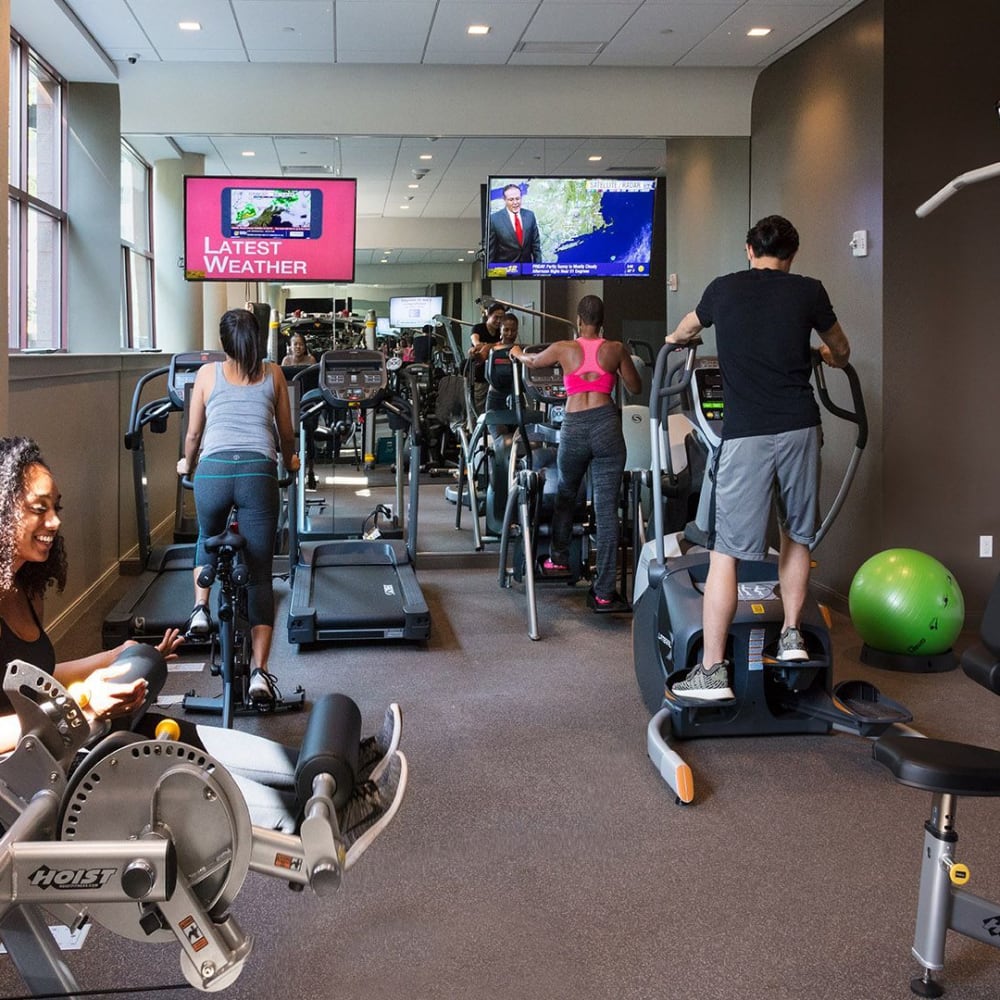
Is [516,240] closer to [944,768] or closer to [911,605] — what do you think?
[911,605]

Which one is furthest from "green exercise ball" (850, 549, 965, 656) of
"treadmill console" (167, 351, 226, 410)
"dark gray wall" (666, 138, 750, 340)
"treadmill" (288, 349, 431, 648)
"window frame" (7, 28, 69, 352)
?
"window frame" (7, 28, 69, 352)

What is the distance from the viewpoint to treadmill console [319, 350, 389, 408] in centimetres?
638

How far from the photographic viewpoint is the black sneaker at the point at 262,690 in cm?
432

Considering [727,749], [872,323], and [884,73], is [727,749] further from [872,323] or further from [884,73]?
[884,73]

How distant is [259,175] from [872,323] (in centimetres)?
382

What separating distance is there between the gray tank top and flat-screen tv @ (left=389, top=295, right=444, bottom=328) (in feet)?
15.2

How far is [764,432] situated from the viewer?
391 centimetres

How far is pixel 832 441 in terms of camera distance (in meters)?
6.43

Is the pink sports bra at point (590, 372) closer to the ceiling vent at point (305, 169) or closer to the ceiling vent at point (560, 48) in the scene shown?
the ceiling vent at point (560, 48)

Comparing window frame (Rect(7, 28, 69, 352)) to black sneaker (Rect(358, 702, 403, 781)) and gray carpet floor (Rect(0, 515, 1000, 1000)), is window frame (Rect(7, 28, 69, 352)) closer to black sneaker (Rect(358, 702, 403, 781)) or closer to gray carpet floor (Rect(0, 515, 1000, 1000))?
gray carpet floor (Rect(0, 515, 1000, 1000))

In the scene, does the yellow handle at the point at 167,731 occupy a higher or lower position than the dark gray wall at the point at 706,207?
lower

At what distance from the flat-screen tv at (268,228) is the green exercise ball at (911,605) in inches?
153

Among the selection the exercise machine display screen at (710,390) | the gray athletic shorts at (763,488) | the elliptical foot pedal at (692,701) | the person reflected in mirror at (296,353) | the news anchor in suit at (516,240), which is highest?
the news anchor in suit at (516,240)

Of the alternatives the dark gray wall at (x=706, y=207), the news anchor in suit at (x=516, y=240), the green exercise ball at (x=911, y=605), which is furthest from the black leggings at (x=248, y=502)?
the dark gray wall at (x=706, y=207)
